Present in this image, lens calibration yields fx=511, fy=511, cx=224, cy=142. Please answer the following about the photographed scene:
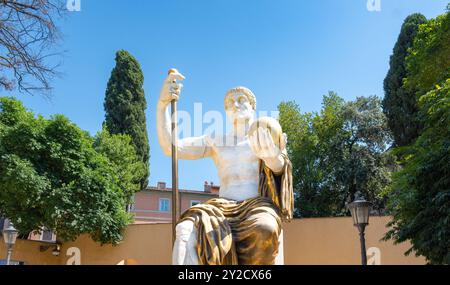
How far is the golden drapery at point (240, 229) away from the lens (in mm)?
4152

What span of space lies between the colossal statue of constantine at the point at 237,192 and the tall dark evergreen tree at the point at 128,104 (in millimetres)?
17457

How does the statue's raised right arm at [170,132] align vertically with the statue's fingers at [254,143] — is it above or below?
above

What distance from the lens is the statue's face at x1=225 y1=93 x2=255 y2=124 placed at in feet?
16.6

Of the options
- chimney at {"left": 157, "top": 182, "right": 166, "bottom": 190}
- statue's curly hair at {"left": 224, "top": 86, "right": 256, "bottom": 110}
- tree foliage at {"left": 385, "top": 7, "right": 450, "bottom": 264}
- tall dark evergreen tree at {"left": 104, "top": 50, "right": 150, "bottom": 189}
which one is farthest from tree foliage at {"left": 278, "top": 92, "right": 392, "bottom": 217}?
statue's curly hair at {"left": 224, "top": 86, "right": 256, "bottom": 110}

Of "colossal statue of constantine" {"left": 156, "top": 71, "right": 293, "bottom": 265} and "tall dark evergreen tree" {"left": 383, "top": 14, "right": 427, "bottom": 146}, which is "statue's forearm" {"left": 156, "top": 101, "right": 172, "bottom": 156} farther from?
"tall dark evergreen tree" {"left": 383, "top": 14, "right": 427, "bottom": 146}

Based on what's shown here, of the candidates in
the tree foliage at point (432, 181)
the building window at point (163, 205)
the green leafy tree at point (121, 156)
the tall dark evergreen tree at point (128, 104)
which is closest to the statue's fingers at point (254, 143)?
the tree foliage at point (432, 181)

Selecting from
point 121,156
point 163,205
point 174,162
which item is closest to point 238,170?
point 174,162

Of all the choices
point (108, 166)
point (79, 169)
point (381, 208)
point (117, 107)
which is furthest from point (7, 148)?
point (381, 208)

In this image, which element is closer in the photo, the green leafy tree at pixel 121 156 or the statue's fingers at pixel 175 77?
the statue's fingers at pixel 175 77

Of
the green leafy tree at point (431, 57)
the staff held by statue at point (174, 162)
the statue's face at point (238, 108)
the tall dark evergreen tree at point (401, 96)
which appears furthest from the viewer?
the tall dark evergreen tree at point (401, 96)

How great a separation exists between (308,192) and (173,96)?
18.8 metres

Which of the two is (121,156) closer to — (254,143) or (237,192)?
(237,192)

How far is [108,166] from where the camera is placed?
61.0ft

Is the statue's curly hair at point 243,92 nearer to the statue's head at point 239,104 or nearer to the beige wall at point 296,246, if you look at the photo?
the statue's head at point 239,104
